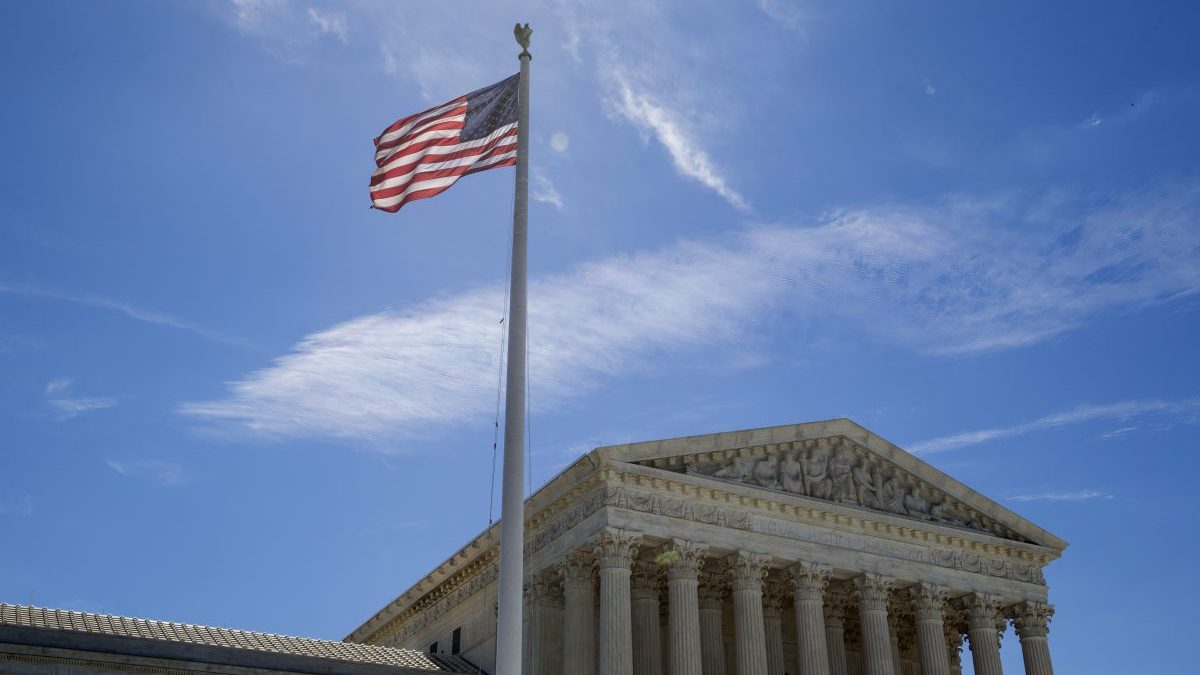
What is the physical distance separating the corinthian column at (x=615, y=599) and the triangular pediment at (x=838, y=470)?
284 cm

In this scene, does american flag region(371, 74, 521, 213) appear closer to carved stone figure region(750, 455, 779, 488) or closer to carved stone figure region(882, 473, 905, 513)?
carved stone figure region(750, 455, 779, 488)

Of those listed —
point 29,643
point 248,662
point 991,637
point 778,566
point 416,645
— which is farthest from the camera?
point 416,645

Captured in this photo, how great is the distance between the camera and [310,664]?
121 feet

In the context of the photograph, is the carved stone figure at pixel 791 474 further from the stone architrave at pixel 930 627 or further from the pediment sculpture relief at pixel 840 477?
the stone architrave at pixel 930 627

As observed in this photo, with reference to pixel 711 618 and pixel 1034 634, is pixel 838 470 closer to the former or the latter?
pixel 711 618

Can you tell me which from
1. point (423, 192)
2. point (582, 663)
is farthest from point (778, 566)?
point (423, 192)

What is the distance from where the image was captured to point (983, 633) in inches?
1687

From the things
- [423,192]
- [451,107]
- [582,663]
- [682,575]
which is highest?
[451,107]

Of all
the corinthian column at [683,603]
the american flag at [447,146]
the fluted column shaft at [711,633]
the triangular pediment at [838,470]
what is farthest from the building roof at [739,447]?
the american flag at [447,146]

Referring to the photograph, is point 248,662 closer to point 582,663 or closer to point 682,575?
point 582,663

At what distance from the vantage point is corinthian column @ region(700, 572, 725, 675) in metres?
41.0

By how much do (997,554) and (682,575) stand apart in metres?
15.2

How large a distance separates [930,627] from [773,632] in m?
5.89

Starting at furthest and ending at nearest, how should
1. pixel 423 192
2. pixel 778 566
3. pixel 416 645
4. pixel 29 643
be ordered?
pixel 416 645
pixel 778 566
pixel 29 643
pixel 423 192
